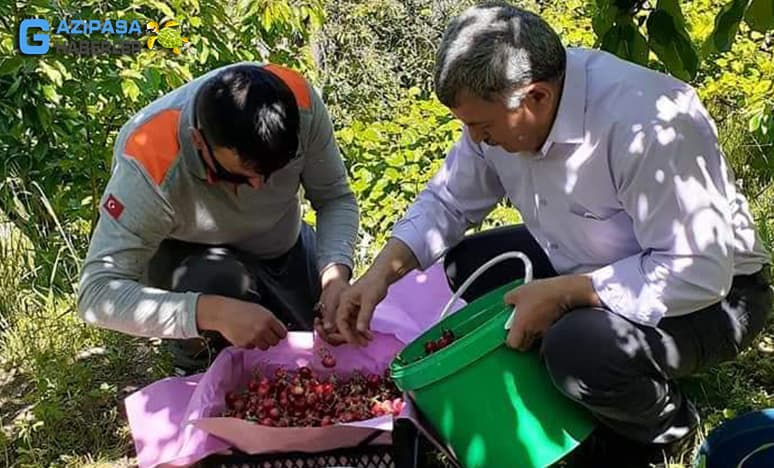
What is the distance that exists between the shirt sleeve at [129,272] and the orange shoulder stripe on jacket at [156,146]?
23 millimetres

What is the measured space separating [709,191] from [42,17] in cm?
227

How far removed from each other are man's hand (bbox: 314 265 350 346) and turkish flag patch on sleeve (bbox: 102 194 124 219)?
51cm

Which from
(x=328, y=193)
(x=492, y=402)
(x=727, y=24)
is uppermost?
(x=727, y=24)

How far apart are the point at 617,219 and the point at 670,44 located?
0.40m

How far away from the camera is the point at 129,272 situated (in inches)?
80.8

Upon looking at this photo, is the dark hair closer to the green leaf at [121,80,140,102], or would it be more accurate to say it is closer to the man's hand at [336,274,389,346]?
the man's hand at [336,274,389,346]

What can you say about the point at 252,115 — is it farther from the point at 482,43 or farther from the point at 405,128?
the point at 405,128

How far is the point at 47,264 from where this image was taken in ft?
10.7

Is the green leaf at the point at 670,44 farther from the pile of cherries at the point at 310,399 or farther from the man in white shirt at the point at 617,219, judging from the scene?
the pile of cherries at the point at 310,399

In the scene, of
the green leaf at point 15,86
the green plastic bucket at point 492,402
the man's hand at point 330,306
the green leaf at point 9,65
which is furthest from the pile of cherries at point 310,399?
the green leaf at point 15,86

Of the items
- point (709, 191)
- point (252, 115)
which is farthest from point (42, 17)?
point (709, 191)

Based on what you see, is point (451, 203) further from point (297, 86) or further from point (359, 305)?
point (297, 86)

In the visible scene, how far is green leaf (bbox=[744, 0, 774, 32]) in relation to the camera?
1534mm

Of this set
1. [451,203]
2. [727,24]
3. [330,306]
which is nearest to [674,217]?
[727,24]
